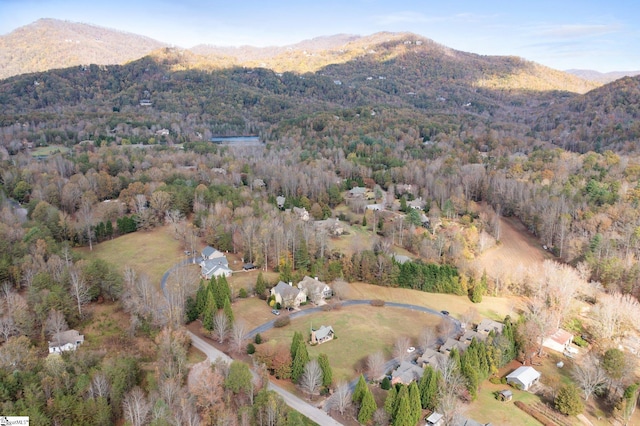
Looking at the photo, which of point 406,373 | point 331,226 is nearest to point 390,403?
point 406,373

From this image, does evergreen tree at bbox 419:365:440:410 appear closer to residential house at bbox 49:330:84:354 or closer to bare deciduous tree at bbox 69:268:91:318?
residential house at bbox 49:330:84:354

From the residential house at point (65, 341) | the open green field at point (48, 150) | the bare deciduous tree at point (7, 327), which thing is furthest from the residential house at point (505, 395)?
the open green field at point (48, 150)

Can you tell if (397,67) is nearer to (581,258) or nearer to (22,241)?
(581,258)

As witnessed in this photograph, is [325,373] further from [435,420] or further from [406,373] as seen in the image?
[435,420]

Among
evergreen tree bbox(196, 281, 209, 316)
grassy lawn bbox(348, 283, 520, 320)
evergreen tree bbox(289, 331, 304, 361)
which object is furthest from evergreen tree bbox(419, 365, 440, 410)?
evergreen tree bbox(196, 281, 209, 316)

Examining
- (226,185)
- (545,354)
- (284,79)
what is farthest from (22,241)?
(284,79)

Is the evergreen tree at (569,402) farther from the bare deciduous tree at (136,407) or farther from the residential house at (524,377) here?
the bare deciduous tree at (136,407)

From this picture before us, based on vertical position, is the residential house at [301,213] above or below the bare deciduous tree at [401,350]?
above
